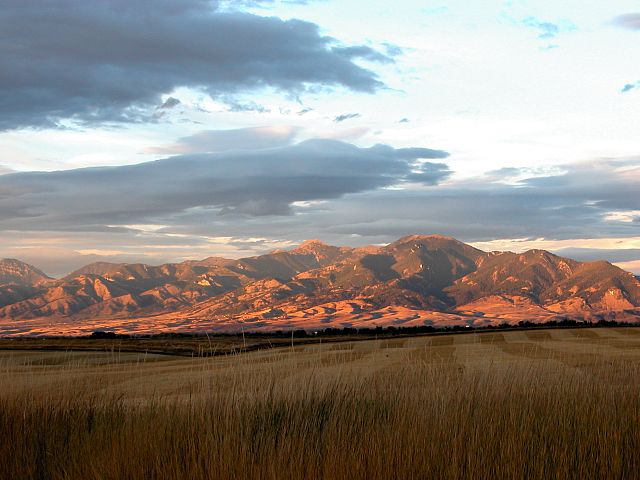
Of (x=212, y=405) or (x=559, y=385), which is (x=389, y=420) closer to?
(x=212, y=405)

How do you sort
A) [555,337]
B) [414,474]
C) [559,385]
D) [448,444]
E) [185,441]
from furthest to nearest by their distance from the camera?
[555,337], [559,385], [185,441], [448,444], [414,474]

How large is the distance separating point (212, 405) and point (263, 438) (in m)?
1.27

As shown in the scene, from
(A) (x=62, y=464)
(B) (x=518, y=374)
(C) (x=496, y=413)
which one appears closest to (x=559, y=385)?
(B) (x=518, y=374)

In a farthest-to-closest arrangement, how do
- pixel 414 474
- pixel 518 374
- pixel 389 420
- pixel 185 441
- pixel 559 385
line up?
pixel 518 374 → pixel 559 385 → pixel 389 420 → pixel 185 441 → pixel 414 474

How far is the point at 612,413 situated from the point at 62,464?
767 cm

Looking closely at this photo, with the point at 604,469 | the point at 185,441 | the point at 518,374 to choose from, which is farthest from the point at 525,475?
the point at 518,374

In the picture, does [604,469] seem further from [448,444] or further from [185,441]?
[185,441]

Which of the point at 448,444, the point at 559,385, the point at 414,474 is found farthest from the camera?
the point at 559,385

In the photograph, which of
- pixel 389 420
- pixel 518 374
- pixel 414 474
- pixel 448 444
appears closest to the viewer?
pixel 414 474

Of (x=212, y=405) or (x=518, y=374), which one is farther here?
(x=518, y=374)

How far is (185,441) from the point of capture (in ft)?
31.7

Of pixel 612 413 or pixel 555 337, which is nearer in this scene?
pixel 612 413

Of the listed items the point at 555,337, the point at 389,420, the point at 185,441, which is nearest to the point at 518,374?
the point at 389,420

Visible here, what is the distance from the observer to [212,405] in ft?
35.6
